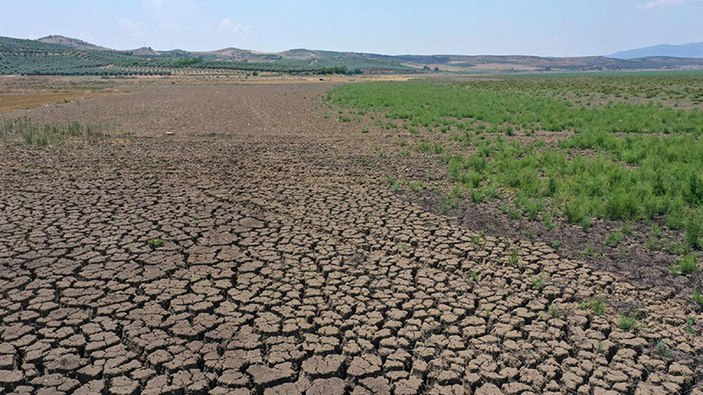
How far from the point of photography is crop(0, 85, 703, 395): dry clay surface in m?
3.95

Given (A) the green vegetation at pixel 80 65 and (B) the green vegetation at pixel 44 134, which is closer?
(B) the green vegetation at pixel 44 134

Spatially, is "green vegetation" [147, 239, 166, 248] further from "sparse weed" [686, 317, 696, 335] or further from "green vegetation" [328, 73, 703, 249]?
"sparse weed" [686, 317, 696, 335]

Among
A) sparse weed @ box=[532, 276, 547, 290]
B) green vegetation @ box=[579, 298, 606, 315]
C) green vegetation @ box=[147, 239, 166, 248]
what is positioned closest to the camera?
green vegetation @ box=[579, 298, 606, 315]

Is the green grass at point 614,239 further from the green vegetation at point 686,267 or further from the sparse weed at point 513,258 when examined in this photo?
the sparse weed at point 513,258

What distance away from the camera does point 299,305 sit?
202 inches

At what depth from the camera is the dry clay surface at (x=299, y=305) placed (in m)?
3.95

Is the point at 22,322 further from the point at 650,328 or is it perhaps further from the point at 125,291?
the point at 650,328

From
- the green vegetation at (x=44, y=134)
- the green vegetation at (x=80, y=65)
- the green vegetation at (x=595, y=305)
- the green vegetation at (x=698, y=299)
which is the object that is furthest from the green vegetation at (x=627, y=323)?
the green vegetation at (x=80, y=65)

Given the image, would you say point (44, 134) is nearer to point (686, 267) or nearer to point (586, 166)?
point (586, 166)

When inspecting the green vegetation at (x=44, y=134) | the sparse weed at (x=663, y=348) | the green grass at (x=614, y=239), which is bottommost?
the sparse weed at (x=663, y=348)

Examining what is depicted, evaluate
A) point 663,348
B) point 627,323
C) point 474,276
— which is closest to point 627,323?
point 627,323

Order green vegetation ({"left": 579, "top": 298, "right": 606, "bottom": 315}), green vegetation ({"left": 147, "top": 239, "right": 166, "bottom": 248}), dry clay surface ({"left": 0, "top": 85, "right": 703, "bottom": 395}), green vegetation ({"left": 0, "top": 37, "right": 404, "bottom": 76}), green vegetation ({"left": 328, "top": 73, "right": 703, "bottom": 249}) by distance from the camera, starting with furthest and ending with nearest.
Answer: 1. green vegetation ({"left": 0, "top": 37, "right": 404, "bottom": 76})
2. green vegetation ({"left": 328, "top": 73, "right": 703, "bottom": 249})
3. green vegetation ({"left": 147, "top": 239, "right": 166, "bottom": 248})
4. green vegetation ({"left": 579, "top": 298, "right": 606, "bottom": 315})
5. dry clay surface ({"left": 0, "top": 85, "right": 703, "bottom": 395})

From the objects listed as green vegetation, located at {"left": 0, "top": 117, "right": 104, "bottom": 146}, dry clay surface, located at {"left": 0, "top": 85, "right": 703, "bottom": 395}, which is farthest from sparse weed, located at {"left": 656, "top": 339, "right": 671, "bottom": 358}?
green vegetation, located at {"left": 0, "top": 117, "right": 104, "bottom": 146}

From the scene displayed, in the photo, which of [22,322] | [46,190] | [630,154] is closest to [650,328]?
[22,322]
